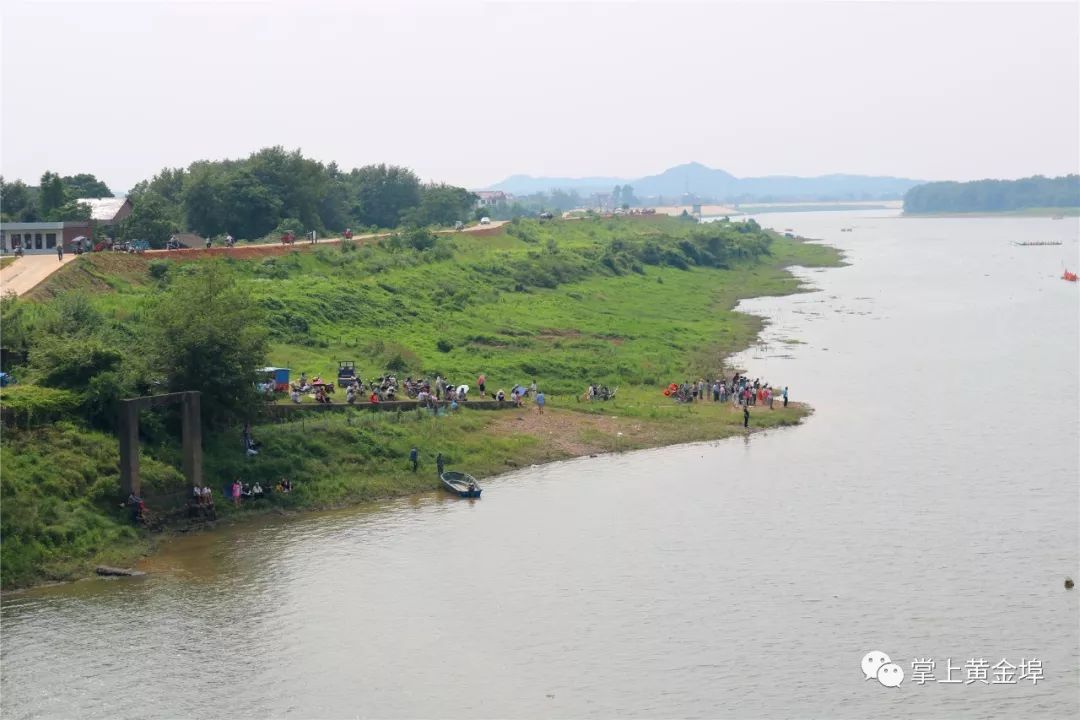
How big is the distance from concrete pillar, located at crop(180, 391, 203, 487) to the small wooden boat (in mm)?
7963

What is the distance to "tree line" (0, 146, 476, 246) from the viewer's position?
74750 mm

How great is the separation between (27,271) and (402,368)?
15.9 meters

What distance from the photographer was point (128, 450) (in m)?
36.3

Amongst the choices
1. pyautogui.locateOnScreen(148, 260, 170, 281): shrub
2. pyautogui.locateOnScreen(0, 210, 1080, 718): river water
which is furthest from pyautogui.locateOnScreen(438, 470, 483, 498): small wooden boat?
pyautogui.locateOnScreen(148, 260, 170, 281): shrub

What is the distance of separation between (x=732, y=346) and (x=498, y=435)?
30.1m

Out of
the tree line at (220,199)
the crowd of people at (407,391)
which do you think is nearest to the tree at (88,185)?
the tree line at (220,199)

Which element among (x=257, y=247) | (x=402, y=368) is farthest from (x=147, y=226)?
(x=402, y=368)

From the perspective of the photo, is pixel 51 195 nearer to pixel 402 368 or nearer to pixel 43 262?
pixel 43 262

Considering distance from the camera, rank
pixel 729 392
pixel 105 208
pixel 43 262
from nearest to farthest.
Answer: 1. pixel 43 262
2. pixel 729 392
3. pixel 105 208

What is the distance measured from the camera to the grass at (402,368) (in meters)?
35.6

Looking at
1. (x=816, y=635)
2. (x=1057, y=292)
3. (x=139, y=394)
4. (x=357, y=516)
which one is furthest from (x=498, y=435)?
A: (x=1057, y=292)

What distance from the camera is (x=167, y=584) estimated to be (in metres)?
33.1

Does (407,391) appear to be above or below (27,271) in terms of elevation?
below

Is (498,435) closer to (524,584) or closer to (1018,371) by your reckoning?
(524,584)
